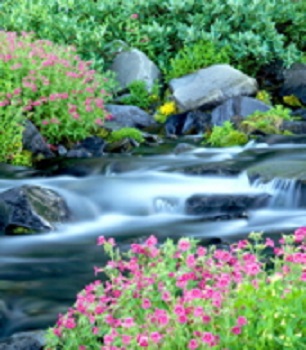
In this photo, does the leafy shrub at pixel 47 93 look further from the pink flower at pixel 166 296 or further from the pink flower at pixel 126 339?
the pink flower at pixel 126 339

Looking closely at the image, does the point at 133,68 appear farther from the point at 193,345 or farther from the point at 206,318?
the point at 193,345

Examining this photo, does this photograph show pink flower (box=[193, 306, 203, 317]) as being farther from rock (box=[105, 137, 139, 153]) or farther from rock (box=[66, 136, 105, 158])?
rock (box=[105, 137, 139, 153])

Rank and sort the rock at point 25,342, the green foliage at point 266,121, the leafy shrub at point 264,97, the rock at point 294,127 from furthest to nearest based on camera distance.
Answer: the leafy shrub at point 264,97, the rock at point 294,127, the green foliage at point 266,121, the rock at point 25,342

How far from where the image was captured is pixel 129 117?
1559cm

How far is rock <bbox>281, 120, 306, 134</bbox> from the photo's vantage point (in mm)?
14423

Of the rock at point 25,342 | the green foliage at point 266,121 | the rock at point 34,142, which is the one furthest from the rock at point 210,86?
the rock at point 25,342

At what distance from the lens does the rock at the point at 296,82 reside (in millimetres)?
17050

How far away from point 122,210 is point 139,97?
23.8ft

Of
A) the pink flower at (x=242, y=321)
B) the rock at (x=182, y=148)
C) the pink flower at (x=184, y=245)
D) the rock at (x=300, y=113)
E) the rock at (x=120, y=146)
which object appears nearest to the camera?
the pink flower at (x=242, y=321)

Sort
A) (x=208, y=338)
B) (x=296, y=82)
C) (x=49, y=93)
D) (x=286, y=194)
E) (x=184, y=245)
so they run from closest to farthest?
1. (x=208, y=338)
2. (x=184, y=245)
3. (x=286, y=194)
4. (x=49, y=93)
5. (x=296, y=82)

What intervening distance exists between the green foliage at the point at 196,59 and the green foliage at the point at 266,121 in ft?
9.71

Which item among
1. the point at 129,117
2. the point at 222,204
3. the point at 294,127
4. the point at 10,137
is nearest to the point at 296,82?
the point at 294,127

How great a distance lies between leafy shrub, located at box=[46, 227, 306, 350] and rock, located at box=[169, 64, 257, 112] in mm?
11715

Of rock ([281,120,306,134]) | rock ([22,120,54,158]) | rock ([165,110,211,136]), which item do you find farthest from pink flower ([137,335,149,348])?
rock ([165,110,211,136])
